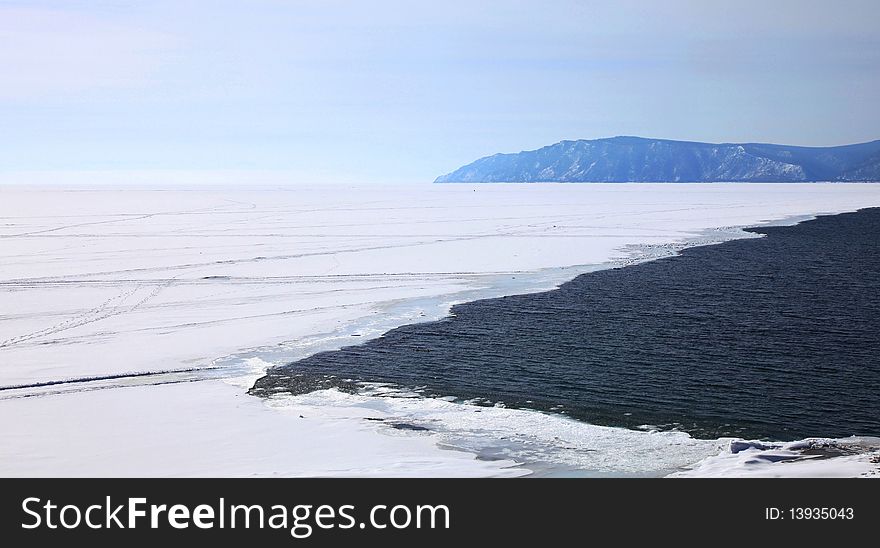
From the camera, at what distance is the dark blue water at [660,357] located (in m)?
11.1

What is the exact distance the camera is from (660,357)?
14.0 m

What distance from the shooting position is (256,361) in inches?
549

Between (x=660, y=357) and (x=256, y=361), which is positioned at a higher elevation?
(x=256, y=361)

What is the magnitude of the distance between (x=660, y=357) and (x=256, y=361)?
21.0 feet

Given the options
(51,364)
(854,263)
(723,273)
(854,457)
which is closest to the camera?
(854,457)

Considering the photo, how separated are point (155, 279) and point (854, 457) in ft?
62.0

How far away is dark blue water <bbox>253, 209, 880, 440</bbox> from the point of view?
36.3 ft

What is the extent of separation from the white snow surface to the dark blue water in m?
0.75

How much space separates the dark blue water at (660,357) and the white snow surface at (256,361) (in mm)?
754

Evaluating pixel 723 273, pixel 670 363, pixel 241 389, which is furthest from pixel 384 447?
pixel 723 273

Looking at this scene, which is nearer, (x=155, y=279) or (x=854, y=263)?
(x=155, y=279)

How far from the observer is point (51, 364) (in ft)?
44.3

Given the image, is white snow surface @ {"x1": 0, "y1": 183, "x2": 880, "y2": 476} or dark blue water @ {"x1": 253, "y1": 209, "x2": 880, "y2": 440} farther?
dark blue water @ {"x1": 253, "y1": 209, "x2": 880, "y2": 440}
